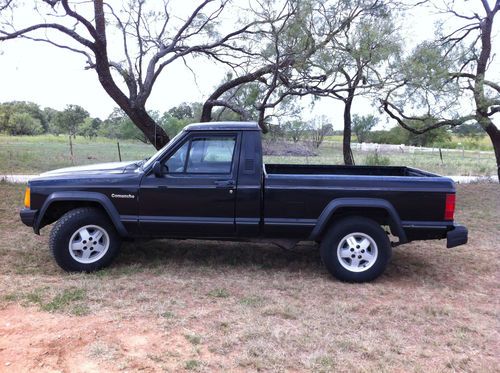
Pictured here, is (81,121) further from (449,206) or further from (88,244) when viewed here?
(449,206)

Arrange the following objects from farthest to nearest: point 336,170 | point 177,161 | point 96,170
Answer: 1. point 336,170
2. point 96,170
3. point 177,161

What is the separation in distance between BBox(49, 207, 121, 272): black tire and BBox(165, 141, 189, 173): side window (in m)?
0.94

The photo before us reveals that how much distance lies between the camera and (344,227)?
5.19m

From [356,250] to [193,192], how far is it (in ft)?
6.34

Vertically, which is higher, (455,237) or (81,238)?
(455,237)

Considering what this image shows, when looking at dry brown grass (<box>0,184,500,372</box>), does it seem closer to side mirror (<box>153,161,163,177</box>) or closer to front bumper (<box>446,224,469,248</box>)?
front bumper (<box>446,224,469,248</box>)

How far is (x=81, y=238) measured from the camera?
526 cm

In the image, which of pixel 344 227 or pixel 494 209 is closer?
pixel 344 227

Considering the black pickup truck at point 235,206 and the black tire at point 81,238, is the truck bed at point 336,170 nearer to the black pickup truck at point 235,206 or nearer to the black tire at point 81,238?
the black pickup truck at point 235,206

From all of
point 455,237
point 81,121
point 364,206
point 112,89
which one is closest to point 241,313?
point 364,206

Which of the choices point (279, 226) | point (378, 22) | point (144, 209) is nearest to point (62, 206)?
point (144, 209)

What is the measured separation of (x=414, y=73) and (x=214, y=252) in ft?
19.9

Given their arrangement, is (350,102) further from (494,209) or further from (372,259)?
(372,259)

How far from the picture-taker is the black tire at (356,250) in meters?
5.17
